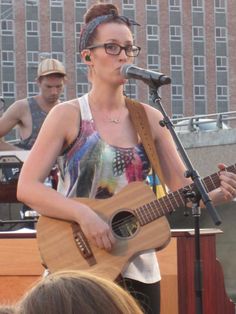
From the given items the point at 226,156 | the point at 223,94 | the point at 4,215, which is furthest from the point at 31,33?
the point at 4,215

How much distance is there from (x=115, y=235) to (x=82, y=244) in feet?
0.52

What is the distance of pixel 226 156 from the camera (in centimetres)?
2181

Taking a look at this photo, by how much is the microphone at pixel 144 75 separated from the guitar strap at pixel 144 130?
0.15 m

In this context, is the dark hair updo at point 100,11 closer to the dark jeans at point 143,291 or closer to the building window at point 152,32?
the dark jeans at point 143,291

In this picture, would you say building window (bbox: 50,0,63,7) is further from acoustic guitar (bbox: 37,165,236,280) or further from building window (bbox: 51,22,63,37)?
acoustic guitar (bbox: 37,165,236,280)

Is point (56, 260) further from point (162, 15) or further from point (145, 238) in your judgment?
point (162, 15)

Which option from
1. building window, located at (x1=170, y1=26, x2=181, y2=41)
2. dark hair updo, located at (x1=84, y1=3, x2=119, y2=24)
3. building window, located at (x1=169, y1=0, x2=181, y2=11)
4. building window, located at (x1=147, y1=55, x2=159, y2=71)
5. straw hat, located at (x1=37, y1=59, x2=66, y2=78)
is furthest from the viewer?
building window, located at (x1=169, y1=0, x2=181, y2=11)

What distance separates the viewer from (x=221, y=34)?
3442 inches

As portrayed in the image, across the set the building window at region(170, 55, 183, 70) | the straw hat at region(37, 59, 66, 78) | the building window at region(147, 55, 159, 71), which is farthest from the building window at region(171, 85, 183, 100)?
the straw hat at region(37, 59, 66, 78)

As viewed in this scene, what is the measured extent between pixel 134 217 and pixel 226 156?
1716 centimetres

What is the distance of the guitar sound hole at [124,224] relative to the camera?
477 cm

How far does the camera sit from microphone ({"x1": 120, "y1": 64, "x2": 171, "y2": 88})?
4.85 m

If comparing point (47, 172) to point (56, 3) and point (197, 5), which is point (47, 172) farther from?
point (197, 5)

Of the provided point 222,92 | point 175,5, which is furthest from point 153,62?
point 222,92
